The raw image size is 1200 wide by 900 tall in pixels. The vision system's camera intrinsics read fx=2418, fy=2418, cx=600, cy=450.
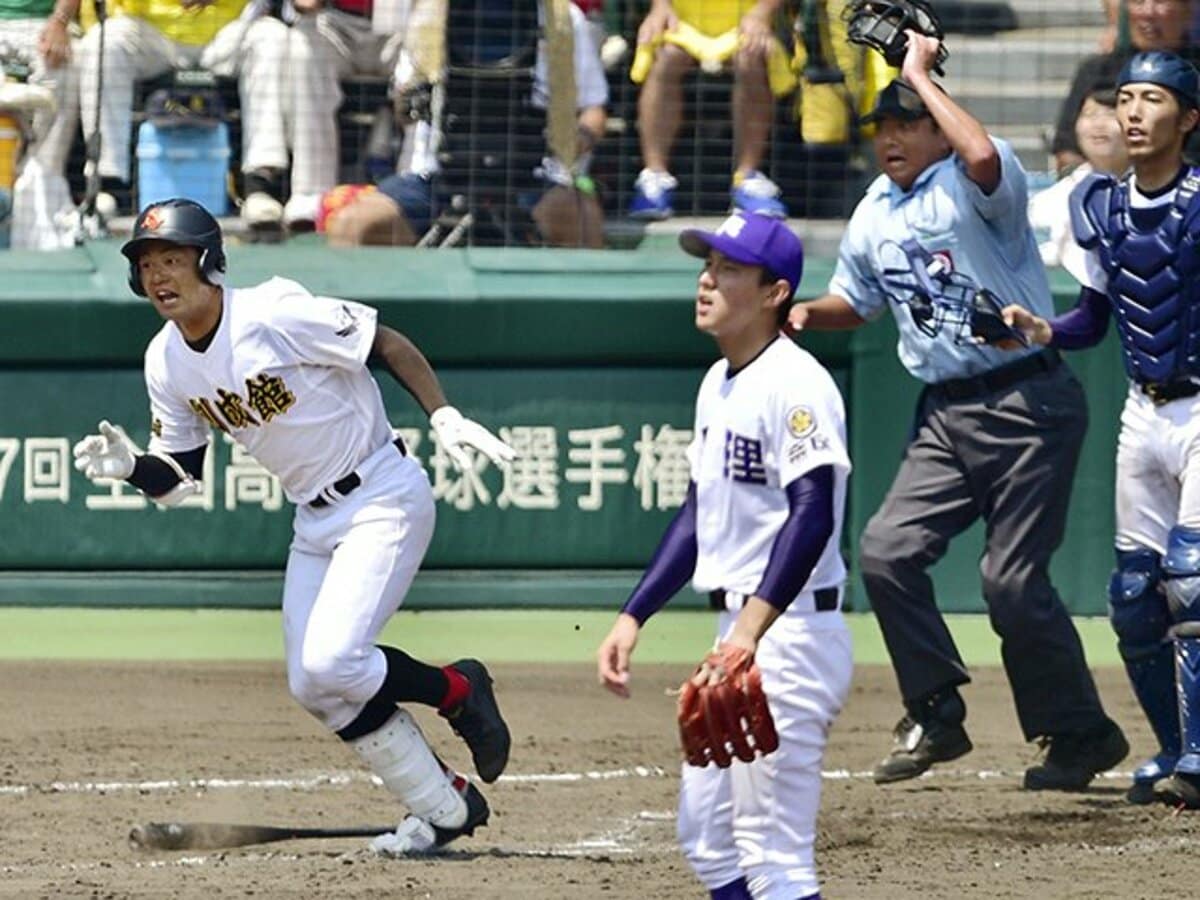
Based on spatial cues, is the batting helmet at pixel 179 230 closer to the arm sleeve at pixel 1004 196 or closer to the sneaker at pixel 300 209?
the arm sleeve at pixel 1004 196

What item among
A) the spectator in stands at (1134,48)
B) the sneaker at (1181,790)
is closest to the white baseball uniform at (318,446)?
the sneaker at (1181,790)

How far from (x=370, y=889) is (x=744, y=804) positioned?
1308mm

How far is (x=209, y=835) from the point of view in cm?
618

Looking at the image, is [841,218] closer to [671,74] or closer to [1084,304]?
[671,74]

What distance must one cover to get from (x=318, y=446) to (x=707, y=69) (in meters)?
4.86

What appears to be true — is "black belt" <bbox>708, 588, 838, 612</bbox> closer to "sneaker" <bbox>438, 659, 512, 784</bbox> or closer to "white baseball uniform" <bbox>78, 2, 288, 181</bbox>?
"sneaker" <bbox>438, 659, 512, 784</bbox>

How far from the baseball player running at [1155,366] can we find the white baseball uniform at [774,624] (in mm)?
2078

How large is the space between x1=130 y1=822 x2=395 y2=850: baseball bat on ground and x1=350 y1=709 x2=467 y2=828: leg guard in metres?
0.22

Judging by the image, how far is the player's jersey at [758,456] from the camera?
4.62 m

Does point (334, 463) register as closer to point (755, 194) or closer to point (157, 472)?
point (157, 472)

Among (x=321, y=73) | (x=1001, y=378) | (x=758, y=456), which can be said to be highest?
(x=321, y=73)

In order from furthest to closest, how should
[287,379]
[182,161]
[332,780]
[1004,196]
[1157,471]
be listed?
1. [182,161]
2. [332,780]
3. [1004,196]
4. [1157,471]
5. [287,379]

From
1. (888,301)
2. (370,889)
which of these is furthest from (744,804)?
(888,301)

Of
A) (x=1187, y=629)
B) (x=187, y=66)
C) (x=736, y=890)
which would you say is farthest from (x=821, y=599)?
(x=187, y=66)
